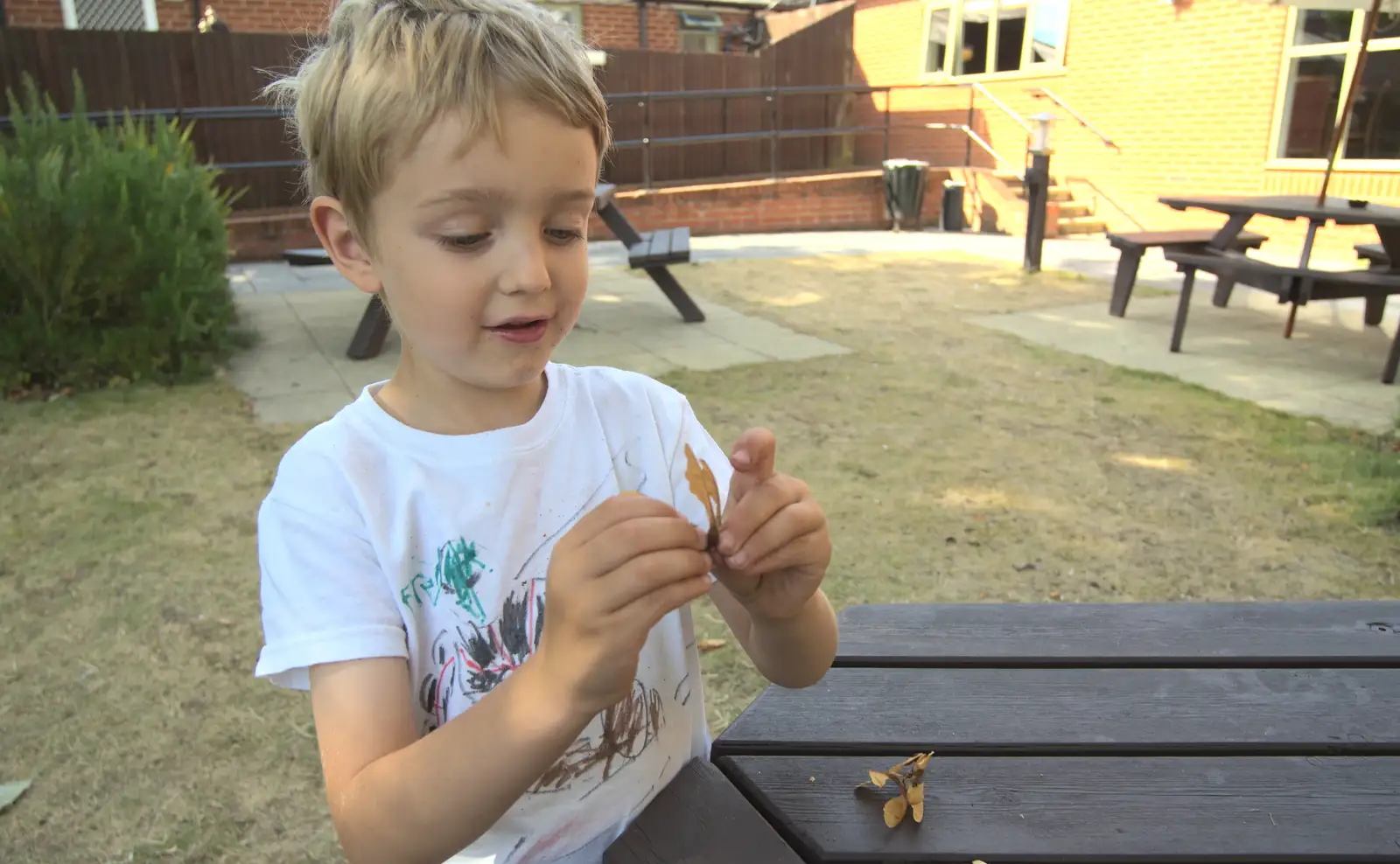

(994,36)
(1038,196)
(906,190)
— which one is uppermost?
(994,36)

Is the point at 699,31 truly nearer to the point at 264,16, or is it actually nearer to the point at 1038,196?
the point at 264,16

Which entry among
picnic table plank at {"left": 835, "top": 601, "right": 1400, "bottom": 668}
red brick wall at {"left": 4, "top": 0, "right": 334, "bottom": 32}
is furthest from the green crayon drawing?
red brick wall at {"left": 4, "top": 0, "right": 334, "bottom": 32}

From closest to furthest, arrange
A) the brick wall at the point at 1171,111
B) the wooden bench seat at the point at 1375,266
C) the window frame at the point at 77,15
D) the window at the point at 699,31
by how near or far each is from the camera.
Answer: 1. the wooden bench seat at the point at 1375,266
2. the brick wall at the point at 1171,111
3. the window frame at the point at 77,15
4. the window at the point at 699,31

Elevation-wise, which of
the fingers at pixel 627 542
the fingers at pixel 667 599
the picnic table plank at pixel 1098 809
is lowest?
the picnic table plank at pixel 1098 809

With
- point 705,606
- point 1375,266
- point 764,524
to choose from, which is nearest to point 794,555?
point 764,524

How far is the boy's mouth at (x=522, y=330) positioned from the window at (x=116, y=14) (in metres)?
13.3

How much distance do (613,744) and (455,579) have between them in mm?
260

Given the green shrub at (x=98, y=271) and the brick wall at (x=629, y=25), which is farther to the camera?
the brick wall at (x=629, y=25)

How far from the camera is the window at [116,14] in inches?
457

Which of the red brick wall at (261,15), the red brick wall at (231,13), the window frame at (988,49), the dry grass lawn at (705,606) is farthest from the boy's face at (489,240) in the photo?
the window frame at (988,49)

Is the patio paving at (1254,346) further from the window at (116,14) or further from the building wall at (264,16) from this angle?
the window at (116,14)

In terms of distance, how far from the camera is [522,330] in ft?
3.33

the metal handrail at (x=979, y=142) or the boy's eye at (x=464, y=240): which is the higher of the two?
the boy's eye at (x=464, y=240)

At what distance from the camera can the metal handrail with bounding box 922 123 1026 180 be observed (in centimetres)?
1295
